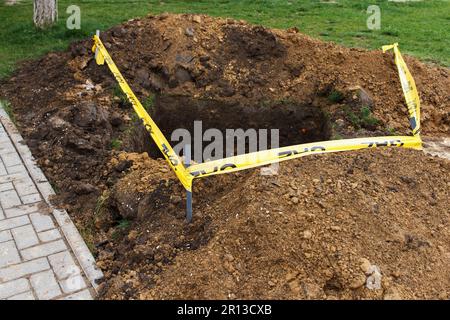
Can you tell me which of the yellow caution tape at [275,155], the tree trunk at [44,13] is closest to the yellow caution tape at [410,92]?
the yellow caution tape at [275,155]

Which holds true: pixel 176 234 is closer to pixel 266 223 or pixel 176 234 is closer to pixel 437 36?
pixel 266 223

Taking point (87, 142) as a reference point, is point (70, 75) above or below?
above

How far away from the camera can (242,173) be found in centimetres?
525

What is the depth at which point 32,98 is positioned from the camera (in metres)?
7.49

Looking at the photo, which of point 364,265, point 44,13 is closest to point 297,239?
point 364,265

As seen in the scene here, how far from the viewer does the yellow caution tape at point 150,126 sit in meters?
4.81

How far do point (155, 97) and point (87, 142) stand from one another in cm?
176

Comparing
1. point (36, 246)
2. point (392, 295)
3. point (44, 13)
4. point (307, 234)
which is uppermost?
point (44, 13)

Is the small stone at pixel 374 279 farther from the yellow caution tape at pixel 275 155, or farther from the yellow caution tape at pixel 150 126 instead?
the yellow caution tape at pixel 150 126

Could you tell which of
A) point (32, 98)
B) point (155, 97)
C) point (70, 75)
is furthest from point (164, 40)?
point (32, 98)

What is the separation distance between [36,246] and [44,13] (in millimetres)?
6528

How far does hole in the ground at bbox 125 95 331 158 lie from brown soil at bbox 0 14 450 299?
0.02 metres

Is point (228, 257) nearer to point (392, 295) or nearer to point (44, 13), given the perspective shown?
point (392, 295)

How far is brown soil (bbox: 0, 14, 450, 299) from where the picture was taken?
4184 millimetres
